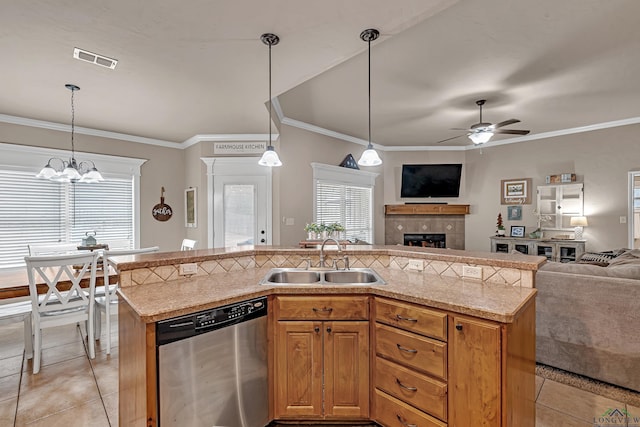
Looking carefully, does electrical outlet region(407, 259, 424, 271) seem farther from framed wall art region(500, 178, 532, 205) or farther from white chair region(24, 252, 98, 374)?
framed wall art region(500, 178, 532, 205)

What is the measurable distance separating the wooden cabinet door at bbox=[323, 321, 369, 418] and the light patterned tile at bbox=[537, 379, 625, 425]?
4.52 ft

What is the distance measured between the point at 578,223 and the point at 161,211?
25.2ft

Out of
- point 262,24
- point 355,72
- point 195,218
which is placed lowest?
point 195,218

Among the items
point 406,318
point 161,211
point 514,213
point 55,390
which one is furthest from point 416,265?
point 514,213

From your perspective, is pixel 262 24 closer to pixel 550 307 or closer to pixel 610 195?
pixel 550 307

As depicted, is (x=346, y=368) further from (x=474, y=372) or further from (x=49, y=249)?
(x=49, y=249)

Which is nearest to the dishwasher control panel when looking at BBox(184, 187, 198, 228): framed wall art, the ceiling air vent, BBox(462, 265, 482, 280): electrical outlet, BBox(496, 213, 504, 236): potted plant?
BBox(462, 265, 482, 280): electrical outlet

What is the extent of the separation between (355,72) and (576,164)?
5198 millimetres

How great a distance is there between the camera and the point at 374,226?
6.87 meters

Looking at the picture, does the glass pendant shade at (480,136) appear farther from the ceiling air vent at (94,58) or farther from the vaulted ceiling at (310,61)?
the ceiling air vent at (94,58)

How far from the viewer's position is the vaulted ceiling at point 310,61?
2.14 meters

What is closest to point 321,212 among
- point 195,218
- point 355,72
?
point 195,218

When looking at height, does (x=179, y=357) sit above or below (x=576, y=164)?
below

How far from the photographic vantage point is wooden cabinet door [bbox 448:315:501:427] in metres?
1.43
